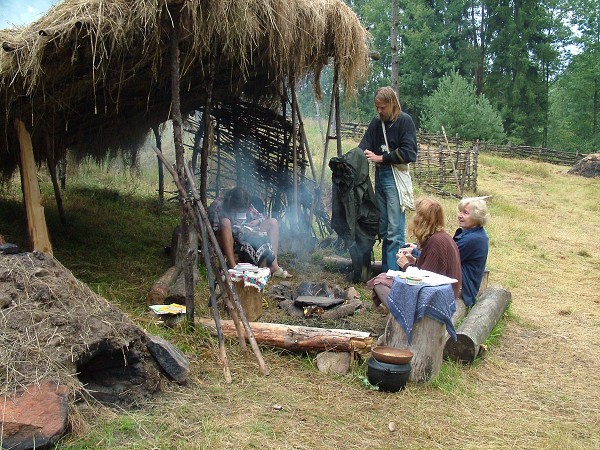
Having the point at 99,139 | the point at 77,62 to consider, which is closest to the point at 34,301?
the point at 77,62

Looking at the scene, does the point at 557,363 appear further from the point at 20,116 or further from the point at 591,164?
the point at 591,164

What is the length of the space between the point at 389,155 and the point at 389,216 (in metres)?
0.60

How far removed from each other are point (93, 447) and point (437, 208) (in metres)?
2.72

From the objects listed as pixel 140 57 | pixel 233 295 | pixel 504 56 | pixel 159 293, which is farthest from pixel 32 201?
pixel 504 56

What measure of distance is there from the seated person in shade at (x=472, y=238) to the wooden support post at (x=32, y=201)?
3.53m

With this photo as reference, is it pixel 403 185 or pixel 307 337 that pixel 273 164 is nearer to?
pixel 403 185

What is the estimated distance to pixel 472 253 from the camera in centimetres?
479

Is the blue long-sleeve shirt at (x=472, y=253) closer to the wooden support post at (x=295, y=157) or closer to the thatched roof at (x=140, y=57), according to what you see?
the thatched roof at (x=140, y=57)

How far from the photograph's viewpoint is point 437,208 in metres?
4.25

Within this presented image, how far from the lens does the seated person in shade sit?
15.5ft

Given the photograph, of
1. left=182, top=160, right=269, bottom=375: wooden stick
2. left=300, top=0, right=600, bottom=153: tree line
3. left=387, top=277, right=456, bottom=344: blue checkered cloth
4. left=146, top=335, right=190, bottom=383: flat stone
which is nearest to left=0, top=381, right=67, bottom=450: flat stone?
left=146, top=335, right=190, bottom=383: flat stone

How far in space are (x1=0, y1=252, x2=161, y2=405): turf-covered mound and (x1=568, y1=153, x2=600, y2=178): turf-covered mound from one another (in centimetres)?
2241

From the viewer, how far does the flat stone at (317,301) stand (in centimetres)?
507

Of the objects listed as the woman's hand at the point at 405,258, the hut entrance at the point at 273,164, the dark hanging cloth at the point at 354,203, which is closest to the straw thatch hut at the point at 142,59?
the hut entrance at the point at 273,164
